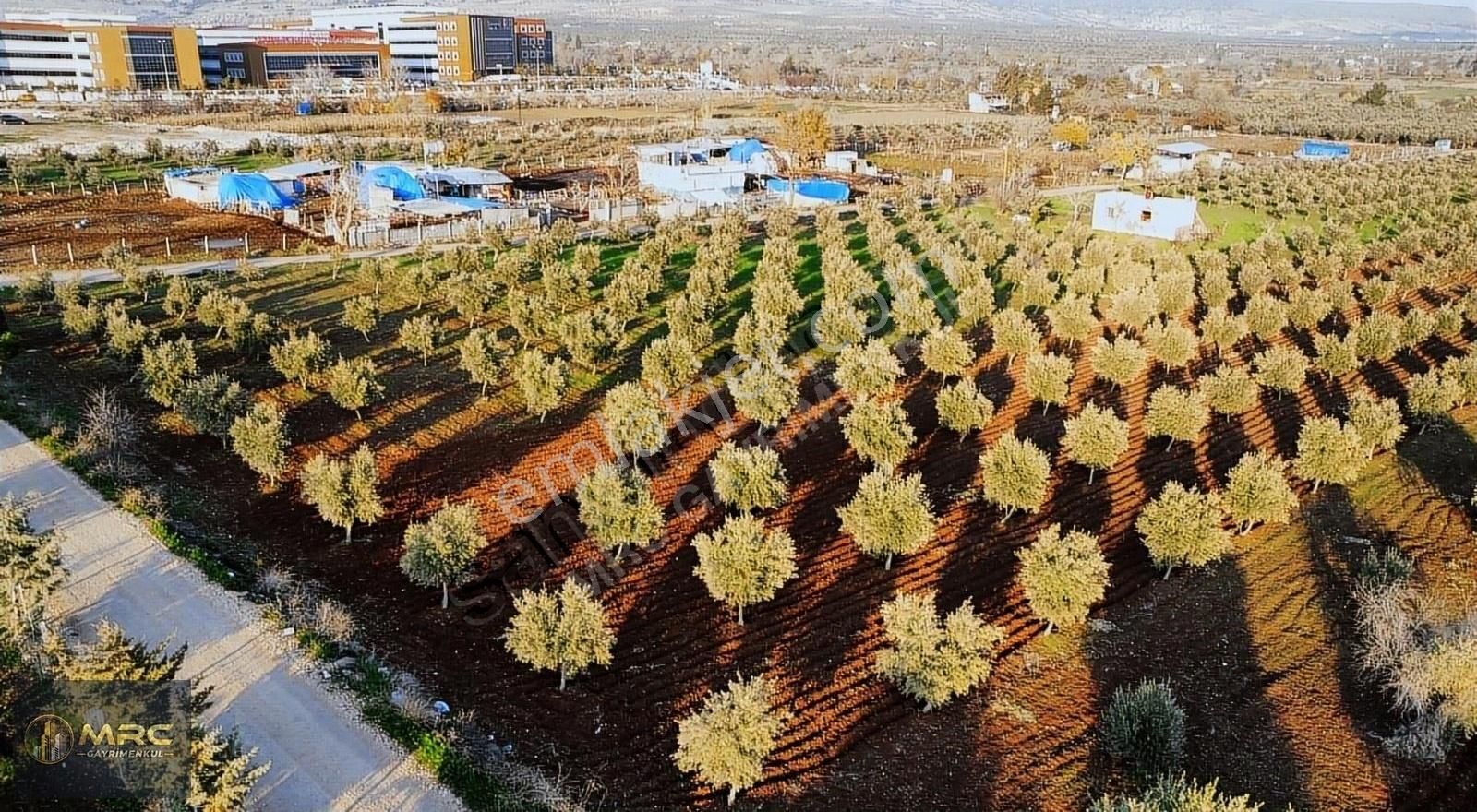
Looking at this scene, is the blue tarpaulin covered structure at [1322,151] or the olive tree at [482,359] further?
the blue tarpaulin covered structure at [1322,151]

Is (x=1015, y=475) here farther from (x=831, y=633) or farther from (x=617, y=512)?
(x=617, y=512)

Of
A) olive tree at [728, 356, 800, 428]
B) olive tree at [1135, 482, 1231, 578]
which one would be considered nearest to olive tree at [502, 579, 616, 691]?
olive tree at [728, 356, 800, 428]

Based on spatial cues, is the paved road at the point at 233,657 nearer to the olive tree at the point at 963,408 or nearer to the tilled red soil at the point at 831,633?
the tilled red soil at the point at 831,633

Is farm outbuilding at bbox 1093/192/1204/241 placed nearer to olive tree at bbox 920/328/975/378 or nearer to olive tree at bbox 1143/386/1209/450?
olive tree at bbox 920/328/975/378

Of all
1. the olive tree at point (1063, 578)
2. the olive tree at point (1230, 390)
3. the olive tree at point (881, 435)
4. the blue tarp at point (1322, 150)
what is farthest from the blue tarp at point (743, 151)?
the olive tree at point (1063, 578)

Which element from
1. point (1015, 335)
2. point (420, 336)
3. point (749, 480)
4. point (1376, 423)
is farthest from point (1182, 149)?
point (749, 480)

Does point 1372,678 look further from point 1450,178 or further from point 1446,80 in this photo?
point 1446,80

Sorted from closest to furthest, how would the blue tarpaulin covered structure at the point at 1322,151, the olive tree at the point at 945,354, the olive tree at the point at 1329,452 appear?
the olive tree at the point at 1329,452
the olive tree at the point at 945,354
the blue tarpaulin covered structure at the point at 1322,151

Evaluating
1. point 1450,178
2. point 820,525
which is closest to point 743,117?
point 1450,178

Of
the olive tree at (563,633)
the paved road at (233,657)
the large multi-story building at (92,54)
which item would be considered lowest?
the paved road at (233,657)
